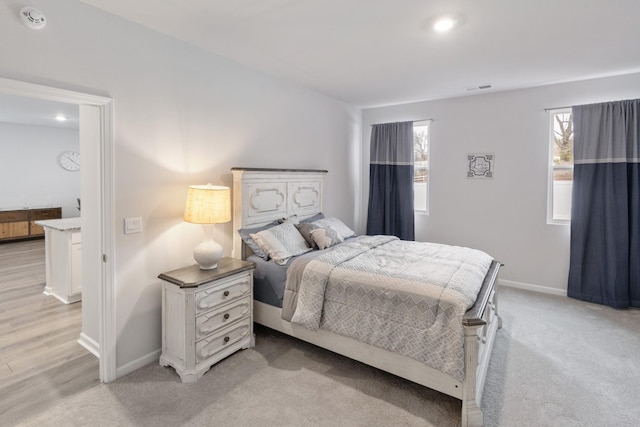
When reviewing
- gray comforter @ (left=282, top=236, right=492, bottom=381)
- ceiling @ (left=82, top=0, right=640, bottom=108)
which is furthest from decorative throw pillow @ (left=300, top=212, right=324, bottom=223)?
ceiling @ (left=82, top=0, right=640, bottom=108)

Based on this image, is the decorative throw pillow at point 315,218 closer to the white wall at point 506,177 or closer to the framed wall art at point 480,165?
the white wall at point 506,177

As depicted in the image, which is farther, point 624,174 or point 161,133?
point 624,174

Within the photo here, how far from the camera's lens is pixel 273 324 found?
295cm

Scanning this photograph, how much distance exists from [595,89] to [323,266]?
3676 millimetres

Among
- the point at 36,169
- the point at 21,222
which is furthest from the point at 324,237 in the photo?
the point at 36,169

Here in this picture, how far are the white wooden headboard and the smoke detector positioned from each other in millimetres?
1616

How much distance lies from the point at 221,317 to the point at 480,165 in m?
3.72

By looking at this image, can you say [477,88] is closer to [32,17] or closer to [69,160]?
[32,17]

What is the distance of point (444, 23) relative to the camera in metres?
2.43

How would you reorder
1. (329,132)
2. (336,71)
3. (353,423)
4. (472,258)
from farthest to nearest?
(329,132) → (336,71) → (472,258) → (353,423)

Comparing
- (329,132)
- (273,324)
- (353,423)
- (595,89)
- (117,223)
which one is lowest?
(353,423)

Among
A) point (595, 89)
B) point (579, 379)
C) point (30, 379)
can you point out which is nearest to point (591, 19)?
point (595, 89)

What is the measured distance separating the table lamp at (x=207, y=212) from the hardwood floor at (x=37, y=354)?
3.65 ft

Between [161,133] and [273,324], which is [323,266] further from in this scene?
[161,133]
